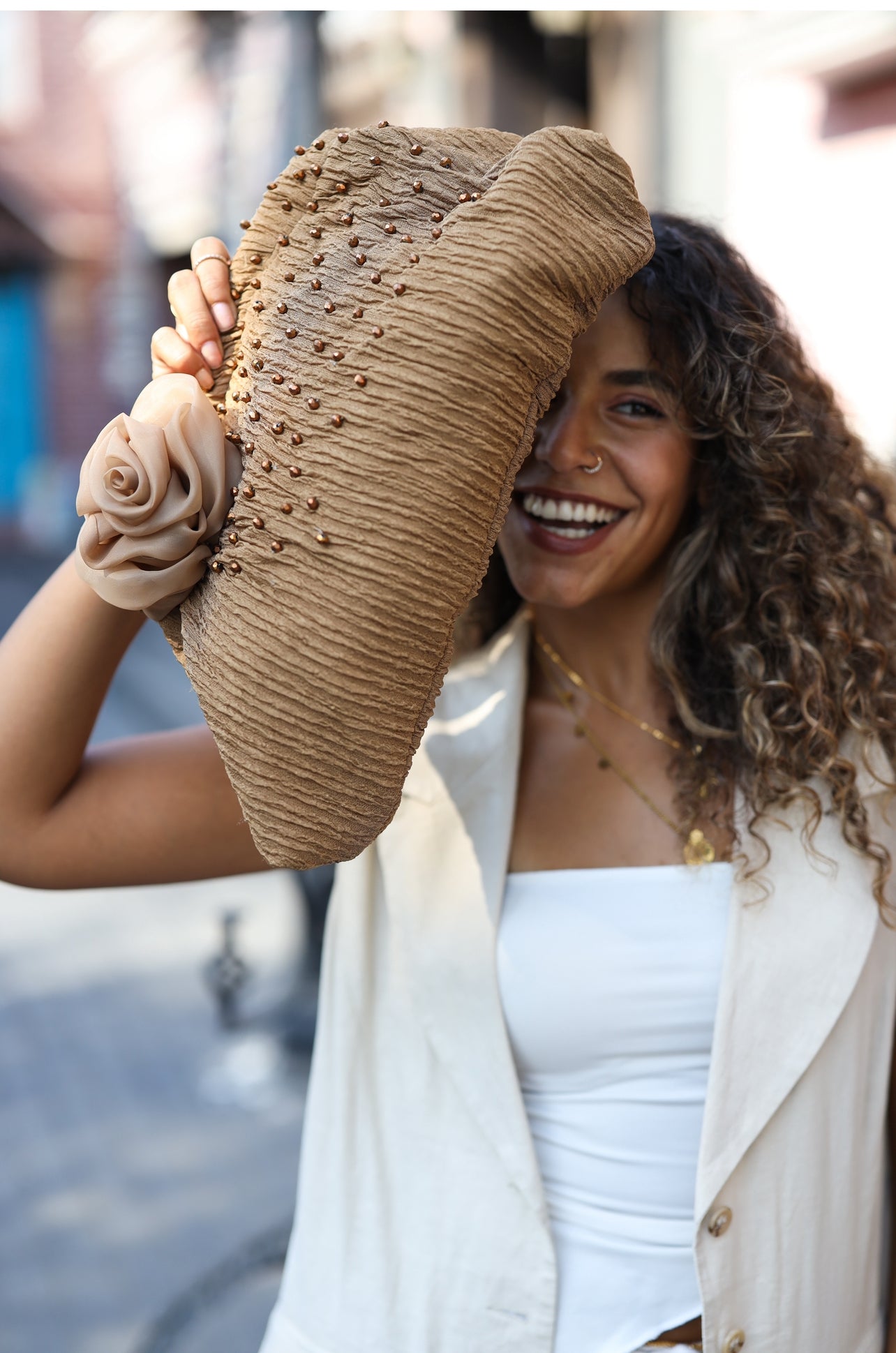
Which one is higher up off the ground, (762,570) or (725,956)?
(762,570)

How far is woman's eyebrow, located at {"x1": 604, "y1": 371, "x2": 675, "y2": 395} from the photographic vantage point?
4.33ft

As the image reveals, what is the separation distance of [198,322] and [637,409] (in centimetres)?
51

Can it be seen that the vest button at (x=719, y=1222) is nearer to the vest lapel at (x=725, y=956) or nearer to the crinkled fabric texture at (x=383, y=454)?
the vest lapel at (x=725, y=956)

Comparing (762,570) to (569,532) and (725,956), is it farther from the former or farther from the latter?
(725,956)

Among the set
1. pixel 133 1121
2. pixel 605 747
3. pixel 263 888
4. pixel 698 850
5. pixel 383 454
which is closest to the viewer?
pixel 383 454

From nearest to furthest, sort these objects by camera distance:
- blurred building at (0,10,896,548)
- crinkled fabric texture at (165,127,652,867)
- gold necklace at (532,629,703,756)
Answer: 1. crinkled fabric texture at (165,127,652,867)
2. gold necklace at (532,629,703,756)
3. blurred building at (0,10,896,548)

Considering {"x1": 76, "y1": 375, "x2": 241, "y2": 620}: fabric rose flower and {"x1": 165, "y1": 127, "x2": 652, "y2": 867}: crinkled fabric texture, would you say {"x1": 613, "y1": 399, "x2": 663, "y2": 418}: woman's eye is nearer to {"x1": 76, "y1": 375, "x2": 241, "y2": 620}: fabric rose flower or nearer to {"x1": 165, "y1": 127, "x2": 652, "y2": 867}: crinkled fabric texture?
{"x1": 165, "y1": 127, "x2": 652, "y2": 867}: crinkled fabric texture

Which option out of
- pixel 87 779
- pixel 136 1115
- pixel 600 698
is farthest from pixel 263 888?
pixel 87 779

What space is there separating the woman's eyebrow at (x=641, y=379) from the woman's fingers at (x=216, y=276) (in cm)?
43

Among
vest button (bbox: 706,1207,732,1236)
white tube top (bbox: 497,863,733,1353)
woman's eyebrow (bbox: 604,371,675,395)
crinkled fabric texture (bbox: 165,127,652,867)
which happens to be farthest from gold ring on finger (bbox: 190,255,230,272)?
vest button (bbox: 706,1207,732,1236)

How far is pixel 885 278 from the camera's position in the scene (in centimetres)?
414

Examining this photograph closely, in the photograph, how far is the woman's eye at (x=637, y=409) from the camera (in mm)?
1338

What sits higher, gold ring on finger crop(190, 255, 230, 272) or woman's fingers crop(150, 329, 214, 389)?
gold ring on finger crop(190, 255, 230, 272)

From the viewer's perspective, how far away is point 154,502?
913mm
